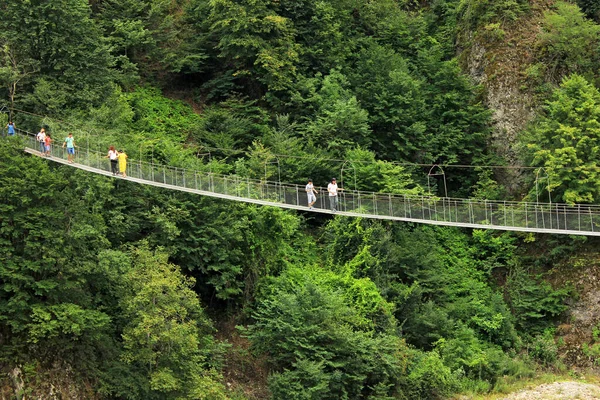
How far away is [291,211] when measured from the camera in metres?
37.3

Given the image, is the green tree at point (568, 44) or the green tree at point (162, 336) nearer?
the green tree at point (162, 336)

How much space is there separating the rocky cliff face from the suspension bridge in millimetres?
5721

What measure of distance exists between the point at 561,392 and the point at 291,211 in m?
9.89

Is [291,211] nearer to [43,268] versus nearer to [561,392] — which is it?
[43,268]

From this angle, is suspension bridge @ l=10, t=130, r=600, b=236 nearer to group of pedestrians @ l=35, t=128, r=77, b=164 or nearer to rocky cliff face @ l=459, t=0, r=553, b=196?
group of pedestrians @ l=35, t=128, r=77, b=164

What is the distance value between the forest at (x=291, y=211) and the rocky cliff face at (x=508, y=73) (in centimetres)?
7

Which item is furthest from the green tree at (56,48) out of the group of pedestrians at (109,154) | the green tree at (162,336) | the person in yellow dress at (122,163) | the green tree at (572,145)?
the green tree at (572,145)

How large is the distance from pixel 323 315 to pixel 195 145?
923 cm

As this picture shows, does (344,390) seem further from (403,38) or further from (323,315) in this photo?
(403,38)

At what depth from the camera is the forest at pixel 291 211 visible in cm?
3031

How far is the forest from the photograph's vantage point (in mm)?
30312

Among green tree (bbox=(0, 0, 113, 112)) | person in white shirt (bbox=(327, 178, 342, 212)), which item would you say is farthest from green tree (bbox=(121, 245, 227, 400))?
green tree (bbox=(0, 0, 113, 112))

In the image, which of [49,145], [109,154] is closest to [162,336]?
[109,154]

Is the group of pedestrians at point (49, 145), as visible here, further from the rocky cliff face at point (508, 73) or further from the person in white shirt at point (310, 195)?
the rocky cliff face at point (508, 73)
